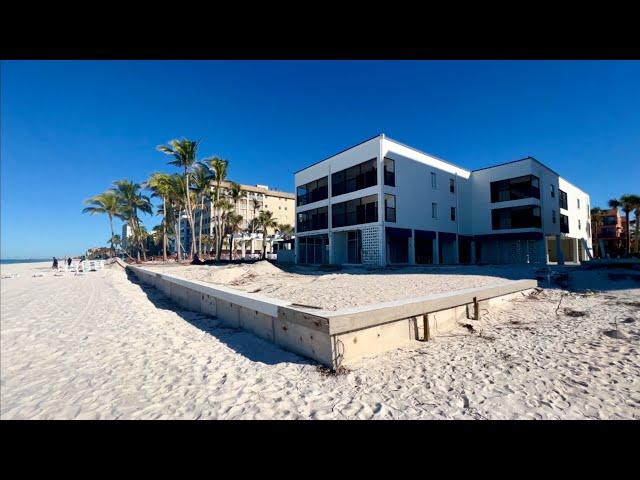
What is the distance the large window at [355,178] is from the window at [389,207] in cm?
162

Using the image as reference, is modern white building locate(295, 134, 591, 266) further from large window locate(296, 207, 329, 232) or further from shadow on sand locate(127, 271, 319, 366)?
shadow on sand locate(127, 271, 319, 366)

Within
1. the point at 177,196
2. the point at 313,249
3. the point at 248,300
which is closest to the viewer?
the point at 248,300

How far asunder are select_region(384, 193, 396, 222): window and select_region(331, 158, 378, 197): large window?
1.62 metres

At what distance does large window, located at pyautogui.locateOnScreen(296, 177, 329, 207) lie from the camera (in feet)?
89.5

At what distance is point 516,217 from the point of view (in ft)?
88.7

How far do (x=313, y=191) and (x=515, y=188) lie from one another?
20.4 metres

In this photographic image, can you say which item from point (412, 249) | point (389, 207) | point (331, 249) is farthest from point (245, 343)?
point (331, 249)

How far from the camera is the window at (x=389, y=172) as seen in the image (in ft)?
71.8

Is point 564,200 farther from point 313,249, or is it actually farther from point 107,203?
point 107,203

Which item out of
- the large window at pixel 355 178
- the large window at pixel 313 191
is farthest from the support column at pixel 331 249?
the large window at pixel 313 191

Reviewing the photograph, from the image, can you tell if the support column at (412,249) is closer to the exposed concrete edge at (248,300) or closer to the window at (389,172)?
the window at (389,172)

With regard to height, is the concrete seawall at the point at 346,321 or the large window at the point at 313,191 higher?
the large window at the point at 313,191
